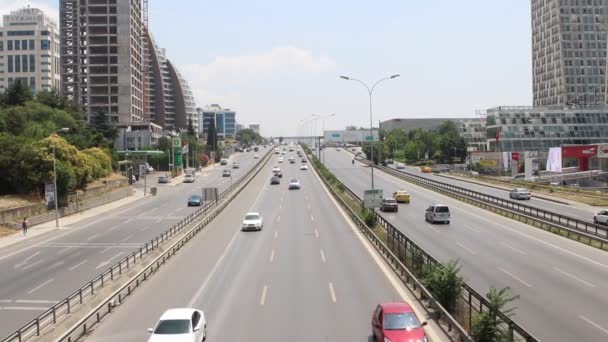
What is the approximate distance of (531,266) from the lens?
1121 inches

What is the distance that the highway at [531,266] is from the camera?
732 inches

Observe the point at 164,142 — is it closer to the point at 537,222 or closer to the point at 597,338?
the point at 537,222

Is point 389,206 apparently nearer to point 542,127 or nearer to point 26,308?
point 26,308

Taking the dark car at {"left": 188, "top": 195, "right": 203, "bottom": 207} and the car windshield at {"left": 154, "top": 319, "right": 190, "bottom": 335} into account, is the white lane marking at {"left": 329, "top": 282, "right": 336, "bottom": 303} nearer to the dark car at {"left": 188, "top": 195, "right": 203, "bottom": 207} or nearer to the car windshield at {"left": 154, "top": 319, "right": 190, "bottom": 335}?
the car windshield at {"left": 154, "top": 319, "right": 190, "bottom": 335}

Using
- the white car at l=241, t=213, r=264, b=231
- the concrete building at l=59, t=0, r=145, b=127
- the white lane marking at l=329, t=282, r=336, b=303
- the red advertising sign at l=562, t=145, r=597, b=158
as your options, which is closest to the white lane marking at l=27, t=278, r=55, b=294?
the white lane marking at l=329, t=282, r=336, b=303

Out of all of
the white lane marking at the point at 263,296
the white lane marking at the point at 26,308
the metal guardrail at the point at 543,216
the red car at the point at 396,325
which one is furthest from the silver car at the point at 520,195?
the white lane marking at the point at 26,308

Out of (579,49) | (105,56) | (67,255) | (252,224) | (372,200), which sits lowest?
(67,255)

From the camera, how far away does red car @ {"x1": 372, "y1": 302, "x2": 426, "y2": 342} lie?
15727mm

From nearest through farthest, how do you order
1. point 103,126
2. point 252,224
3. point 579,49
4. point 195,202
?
point 252,224
point 195,202
point 103,126
point 579,49

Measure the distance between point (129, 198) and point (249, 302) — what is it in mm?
59665

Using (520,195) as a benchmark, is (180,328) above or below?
below

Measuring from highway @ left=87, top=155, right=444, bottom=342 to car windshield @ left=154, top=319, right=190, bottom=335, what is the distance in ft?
4.43

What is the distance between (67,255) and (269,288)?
16094mm

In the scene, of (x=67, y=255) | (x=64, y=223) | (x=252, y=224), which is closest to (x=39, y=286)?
(x=67, y=255)
